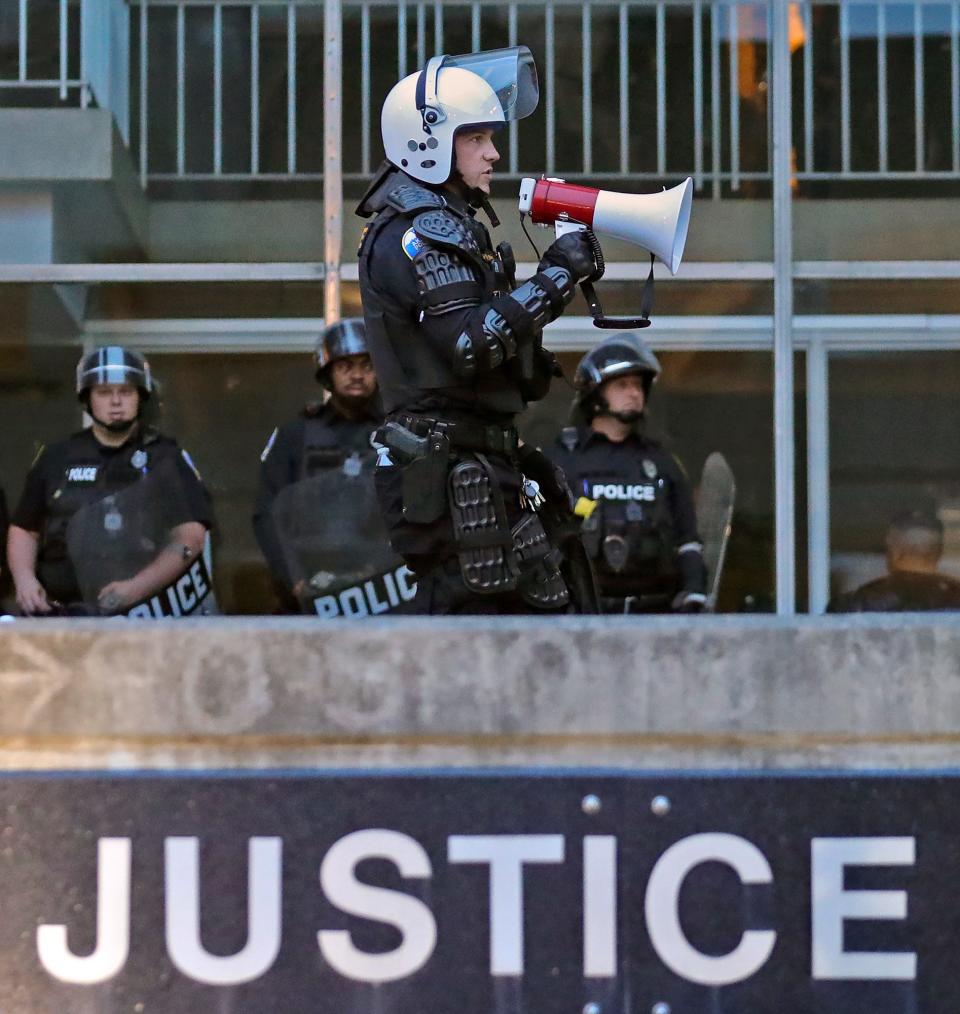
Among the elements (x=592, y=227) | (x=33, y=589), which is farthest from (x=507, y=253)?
(x=33, y=589)

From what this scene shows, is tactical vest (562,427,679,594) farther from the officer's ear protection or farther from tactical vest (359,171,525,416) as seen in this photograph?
the officer's ear protection

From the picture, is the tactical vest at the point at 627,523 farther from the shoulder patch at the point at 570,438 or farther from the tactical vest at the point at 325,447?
the tactical vest at the point at 325,447

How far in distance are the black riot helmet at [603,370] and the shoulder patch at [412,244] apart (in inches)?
98.2

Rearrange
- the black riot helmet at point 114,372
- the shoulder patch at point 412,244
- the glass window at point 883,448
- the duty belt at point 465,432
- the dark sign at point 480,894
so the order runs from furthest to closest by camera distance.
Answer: the glass window at point 883,448, the black riot helmet at point 114,372, the duty belt at point 465,432, the shoulder patch at point 412,244, the dark sign at point 480,894

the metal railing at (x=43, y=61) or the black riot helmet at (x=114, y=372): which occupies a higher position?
the metal railing at (x=43, y=61)

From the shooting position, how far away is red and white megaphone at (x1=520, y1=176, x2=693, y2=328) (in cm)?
396

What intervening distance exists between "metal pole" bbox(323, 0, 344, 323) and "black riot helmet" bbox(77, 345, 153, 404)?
1.04 metres

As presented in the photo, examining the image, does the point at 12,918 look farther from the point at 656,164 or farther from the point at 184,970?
the point at 656,164

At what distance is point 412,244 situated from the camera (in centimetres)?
380

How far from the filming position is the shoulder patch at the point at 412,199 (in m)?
3.89

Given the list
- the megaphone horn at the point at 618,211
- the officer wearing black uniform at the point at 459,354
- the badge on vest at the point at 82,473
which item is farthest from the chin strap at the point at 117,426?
the megaphone horn at the point at 618,211

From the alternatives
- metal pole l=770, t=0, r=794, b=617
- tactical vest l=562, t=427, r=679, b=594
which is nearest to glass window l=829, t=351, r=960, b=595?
metal pole l=770, t=0, r=794, b=617

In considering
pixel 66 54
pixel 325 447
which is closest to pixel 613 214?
pixel 325 447

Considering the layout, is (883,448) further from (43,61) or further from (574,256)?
(43,61)
